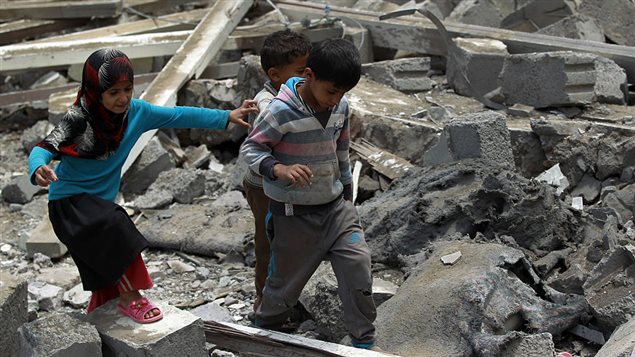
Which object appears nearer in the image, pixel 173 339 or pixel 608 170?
pixel 173 339

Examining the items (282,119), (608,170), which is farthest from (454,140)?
(282,119)

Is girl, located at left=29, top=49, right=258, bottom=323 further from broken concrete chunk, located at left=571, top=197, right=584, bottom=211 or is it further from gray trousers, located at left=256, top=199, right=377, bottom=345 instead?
broken concrete chunk, located at left=571, top=197, right=584, bottom=211

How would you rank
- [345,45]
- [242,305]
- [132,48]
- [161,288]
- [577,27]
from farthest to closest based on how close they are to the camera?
[132,48]
[577,27]
[161,288]
[242,305]
[345,45]

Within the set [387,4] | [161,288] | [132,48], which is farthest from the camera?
[387,4]

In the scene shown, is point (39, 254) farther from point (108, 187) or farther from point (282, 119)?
point (282, 119)

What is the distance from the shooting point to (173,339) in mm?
3977

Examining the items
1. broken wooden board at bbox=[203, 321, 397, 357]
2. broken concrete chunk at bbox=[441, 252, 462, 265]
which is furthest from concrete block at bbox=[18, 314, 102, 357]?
broken concrete chunk at bbox=[441, 252, 462, 265]

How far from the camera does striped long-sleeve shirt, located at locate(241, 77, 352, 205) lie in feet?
13.3

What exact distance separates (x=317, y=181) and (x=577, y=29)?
4607mm

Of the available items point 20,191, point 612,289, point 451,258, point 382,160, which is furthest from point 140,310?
point 20,191

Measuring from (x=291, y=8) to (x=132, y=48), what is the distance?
1.83 metres

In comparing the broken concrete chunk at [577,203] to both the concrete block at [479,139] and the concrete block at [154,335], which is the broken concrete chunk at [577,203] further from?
the concrete block at [154,335]

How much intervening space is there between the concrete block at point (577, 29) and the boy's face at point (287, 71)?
157 inches

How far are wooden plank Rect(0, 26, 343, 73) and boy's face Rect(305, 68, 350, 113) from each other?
4.93 m
